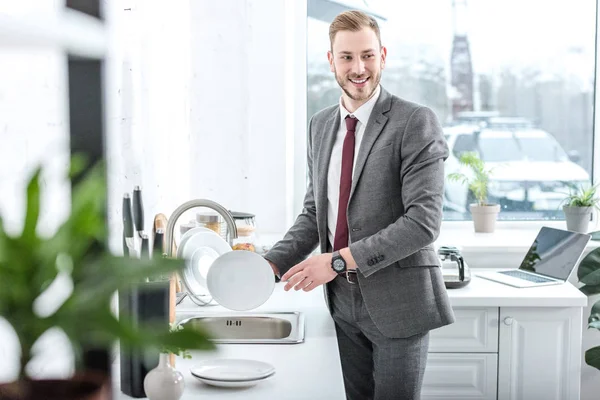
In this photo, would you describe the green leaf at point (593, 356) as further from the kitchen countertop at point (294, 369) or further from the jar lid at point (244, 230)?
the jar lid at point (244, 230)

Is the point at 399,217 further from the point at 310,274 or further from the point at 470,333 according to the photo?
the point at 470,333

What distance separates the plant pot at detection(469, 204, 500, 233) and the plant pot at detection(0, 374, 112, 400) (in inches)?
124

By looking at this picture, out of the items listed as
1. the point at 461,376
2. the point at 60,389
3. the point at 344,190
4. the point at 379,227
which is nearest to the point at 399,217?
the point at 379,227

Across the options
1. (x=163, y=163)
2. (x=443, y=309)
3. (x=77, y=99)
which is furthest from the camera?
(x=163, y=163)

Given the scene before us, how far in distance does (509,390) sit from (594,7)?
6.03ft

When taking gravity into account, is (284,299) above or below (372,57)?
below

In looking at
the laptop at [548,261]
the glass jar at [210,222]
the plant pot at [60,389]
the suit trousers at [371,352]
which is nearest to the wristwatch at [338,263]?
the suit trousers at [371,352]

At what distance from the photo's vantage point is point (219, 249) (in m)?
1.97

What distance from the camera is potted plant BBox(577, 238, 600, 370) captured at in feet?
9.60

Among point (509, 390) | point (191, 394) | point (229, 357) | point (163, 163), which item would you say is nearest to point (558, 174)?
point (509, 390)

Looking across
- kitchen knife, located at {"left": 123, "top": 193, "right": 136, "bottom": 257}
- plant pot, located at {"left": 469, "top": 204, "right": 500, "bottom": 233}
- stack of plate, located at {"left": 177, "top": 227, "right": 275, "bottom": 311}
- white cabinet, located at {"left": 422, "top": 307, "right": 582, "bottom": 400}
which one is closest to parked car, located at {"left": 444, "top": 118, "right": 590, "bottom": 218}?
plant pot, located at {"left": 469, "top": 204, "right": 500, "bottom": 233}

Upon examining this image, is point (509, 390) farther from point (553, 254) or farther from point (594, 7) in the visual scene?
point (594, 7)

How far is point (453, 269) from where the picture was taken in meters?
2.82

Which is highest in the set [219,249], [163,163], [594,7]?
[594,7]
